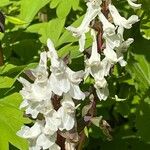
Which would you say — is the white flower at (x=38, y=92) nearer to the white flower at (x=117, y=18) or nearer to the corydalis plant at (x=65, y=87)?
the corydalis plant at (x=65, y=87)

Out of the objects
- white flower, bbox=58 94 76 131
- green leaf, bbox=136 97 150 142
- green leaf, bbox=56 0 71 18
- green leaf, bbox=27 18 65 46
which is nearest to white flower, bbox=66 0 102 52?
white flower, bbox=58 94 76 131

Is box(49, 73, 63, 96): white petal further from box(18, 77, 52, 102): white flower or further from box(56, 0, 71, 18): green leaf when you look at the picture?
box(56, 0, 71, 18): green leaf

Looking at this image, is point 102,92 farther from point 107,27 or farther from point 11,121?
point 11,121

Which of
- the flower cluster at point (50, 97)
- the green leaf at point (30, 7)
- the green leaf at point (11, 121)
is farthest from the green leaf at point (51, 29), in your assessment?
the flower cluster at point (50, 97)

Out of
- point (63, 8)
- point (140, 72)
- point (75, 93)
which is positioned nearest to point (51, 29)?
point (63, 8)

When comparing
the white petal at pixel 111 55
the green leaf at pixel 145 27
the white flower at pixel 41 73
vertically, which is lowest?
the green leaf at pixel 145 27

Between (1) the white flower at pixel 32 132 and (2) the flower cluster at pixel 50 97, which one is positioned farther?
(1) the white flower at pixel 32 132
